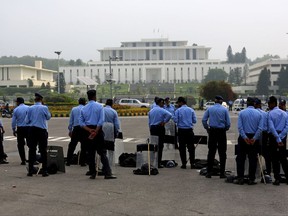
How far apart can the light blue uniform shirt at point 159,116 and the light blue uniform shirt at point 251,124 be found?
273cm

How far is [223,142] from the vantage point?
11289 mm

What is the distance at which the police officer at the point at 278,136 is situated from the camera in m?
10.3

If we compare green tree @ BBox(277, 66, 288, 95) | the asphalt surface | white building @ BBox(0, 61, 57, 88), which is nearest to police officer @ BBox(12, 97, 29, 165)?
the asphalt surface

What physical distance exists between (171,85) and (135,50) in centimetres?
5218

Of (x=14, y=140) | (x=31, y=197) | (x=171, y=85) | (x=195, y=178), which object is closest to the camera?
(x=31, y=197)

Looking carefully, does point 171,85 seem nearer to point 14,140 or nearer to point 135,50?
point 135,50

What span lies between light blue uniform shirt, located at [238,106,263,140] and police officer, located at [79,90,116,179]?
9.04 feet

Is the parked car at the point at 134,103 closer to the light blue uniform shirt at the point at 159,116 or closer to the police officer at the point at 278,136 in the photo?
the light blue uniform shirt at the point at 159,116

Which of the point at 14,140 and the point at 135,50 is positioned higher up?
the point at 135,50

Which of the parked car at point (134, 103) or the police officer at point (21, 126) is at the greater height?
the police officer at point (21, 126)

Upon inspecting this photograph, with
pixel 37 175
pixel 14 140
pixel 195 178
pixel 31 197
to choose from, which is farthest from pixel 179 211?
pixel 14 140

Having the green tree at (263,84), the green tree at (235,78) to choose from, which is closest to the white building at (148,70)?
the green tree at (235,78)

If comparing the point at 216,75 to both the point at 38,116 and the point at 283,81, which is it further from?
the point at 38,116

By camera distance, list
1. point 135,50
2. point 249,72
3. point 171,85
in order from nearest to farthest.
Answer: point 171,85 → point 249,72 → point 135,50
